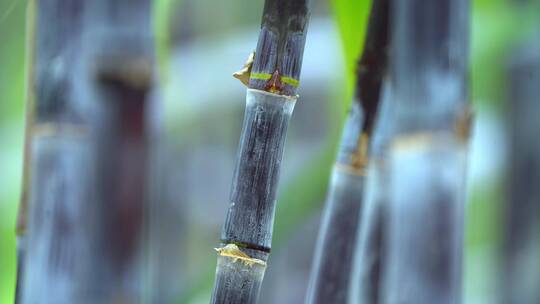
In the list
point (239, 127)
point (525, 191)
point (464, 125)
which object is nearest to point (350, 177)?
point (464, 125)

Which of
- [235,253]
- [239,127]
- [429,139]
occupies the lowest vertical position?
[235,253]

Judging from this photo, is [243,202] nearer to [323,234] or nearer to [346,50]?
[323,234]

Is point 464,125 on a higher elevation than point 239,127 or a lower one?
lower

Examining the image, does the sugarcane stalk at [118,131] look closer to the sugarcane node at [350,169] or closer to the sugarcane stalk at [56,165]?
the sugarcane stalk at [56,165]

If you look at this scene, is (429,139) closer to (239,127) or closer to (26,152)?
(26,152)

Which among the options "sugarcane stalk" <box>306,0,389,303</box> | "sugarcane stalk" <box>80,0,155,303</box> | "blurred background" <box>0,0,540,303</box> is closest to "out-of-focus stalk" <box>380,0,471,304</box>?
"sugarcane stalk" <box>80,0,155,303</box>

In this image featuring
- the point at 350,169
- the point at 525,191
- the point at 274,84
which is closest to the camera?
the point at 274,84

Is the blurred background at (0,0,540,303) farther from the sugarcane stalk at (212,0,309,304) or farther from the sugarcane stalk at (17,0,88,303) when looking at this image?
the sugarcane stalk at (17,0,88,303)
